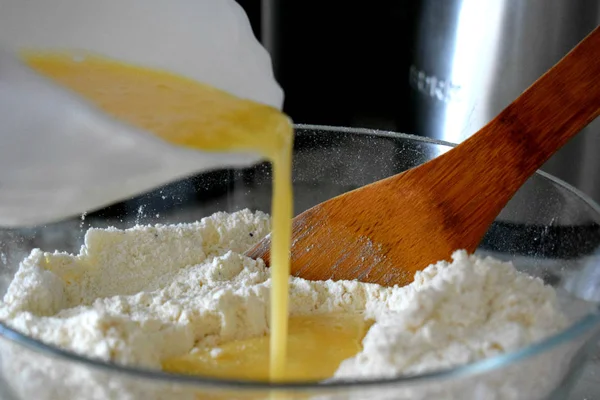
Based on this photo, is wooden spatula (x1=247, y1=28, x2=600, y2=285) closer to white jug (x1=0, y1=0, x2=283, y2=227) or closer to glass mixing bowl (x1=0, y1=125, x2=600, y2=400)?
glass mixing bowl (x1=0, y1=125, x2=600, y2=400)

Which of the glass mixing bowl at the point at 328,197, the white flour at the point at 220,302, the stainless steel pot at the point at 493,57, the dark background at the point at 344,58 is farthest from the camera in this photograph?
the dark background at the point at 344,58

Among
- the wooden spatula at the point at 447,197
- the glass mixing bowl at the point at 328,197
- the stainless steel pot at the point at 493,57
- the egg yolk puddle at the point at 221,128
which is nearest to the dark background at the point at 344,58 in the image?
the stainless steel pot at the point at 493,57

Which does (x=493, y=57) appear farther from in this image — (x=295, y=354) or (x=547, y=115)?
(x=295, y=354)

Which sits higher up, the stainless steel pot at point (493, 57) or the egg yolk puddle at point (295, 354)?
the stainless steel pot at point (493, 57)

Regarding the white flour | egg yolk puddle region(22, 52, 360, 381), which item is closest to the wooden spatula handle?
the white flour

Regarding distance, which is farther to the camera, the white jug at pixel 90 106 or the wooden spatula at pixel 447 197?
the wooden spatula at pixel 447 197

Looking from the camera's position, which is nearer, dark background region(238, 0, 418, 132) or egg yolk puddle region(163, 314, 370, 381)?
egg yolk puddle region(163, 314, 370, 381)

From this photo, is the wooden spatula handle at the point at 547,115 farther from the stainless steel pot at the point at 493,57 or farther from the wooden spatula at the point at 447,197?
the stainless steel pot at the point at 493,57
